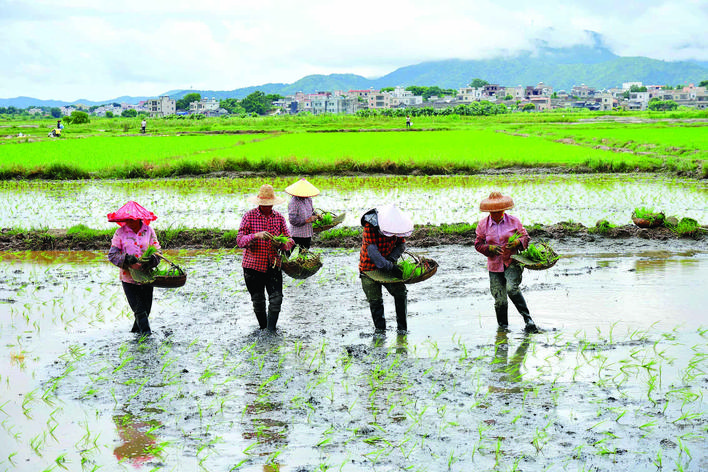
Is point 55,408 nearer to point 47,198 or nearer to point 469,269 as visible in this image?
point 469,269

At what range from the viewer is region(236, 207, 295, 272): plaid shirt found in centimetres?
604

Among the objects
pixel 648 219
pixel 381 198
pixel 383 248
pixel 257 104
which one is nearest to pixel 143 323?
pixel 383 248

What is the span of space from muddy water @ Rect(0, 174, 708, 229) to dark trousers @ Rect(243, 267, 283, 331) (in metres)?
5.53

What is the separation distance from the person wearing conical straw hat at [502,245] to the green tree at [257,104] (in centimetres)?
12687

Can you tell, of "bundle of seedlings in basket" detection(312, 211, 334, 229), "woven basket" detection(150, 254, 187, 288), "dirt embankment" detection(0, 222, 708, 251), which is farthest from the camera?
"dirt embankment" detection(0, 222, 708, 251)

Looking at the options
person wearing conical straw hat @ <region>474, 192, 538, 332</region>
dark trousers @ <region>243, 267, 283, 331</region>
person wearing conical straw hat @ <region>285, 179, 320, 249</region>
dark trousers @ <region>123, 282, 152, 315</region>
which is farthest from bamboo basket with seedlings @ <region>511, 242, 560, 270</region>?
dark trousers @ <region>123, 282, 152, 315</region>

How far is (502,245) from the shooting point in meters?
5.98

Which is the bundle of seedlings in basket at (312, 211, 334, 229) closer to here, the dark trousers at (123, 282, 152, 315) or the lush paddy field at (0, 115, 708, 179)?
the dark trousers at (123, 282, 152, 315)

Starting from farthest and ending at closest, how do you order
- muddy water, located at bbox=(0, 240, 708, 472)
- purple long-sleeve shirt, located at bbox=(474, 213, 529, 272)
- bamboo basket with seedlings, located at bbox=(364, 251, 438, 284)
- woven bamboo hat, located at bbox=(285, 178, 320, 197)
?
woven bamboo hat, located at bbox=(285, 178, 320, 197), purple long-sleeve shirt, located at bbox=(474, 213, 529, 272), bamboo basket with seedlings, located at bbox=(364, 251, 438, 284), muddy water, located at bbox=(0, 240, 708, 472)

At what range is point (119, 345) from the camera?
6.09 meters

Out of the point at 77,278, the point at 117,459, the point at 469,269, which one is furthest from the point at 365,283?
the point at 77,278

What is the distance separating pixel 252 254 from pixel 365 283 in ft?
3.52

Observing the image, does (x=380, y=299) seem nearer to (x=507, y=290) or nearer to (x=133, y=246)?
(x=507, y=290)

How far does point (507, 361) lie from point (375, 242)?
1.50 m
